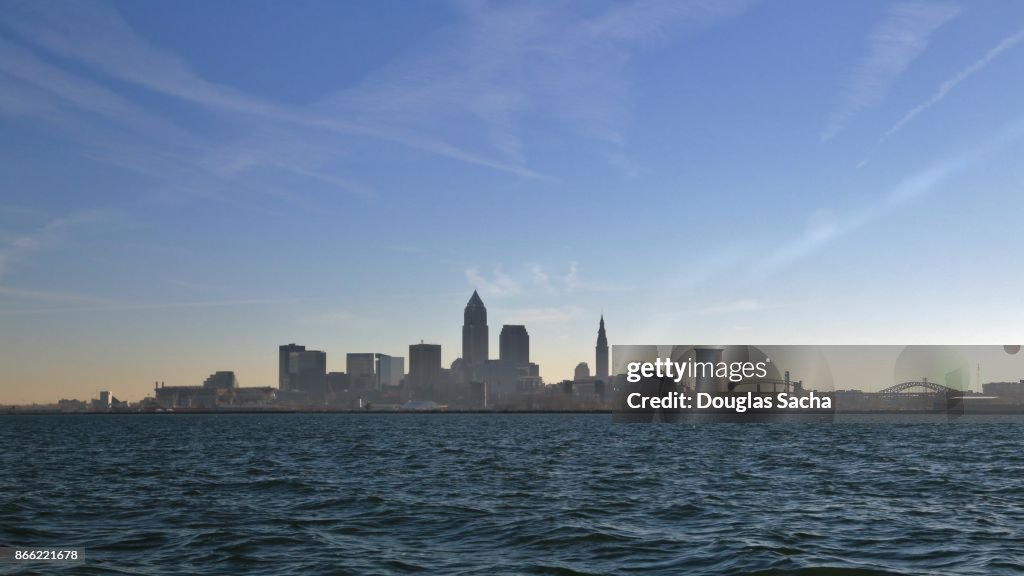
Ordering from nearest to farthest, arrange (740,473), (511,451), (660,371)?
(740,473) < (511,451) < (660,371)

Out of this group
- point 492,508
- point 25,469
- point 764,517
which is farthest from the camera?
point 25,469

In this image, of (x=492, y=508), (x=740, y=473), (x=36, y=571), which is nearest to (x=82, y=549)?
(x=36, y=571)

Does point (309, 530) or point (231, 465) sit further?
point (231, 465)

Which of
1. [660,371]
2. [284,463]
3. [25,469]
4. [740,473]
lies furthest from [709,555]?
[660,371]

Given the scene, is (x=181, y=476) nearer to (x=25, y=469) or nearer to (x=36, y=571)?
(x=25, y=469)

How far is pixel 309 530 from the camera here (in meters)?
30.2

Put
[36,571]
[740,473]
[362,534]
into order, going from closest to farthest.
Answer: [36,571], [362,534], [740,473]

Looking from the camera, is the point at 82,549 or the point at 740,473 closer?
the point at 82,549

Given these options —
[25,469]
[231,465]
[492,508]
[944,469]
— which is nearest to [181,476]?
[231,465]

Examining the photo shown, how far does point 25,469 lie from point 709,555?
168 ft

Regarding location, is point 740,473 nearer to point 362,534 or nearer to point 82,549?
point 362,534

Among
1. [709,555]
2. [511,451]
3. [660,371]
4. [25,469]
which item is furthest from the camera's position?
[660,371]

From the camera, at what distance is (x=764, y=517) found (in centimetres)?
3228

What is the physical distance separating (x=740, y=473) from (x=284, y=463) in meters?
31.0
